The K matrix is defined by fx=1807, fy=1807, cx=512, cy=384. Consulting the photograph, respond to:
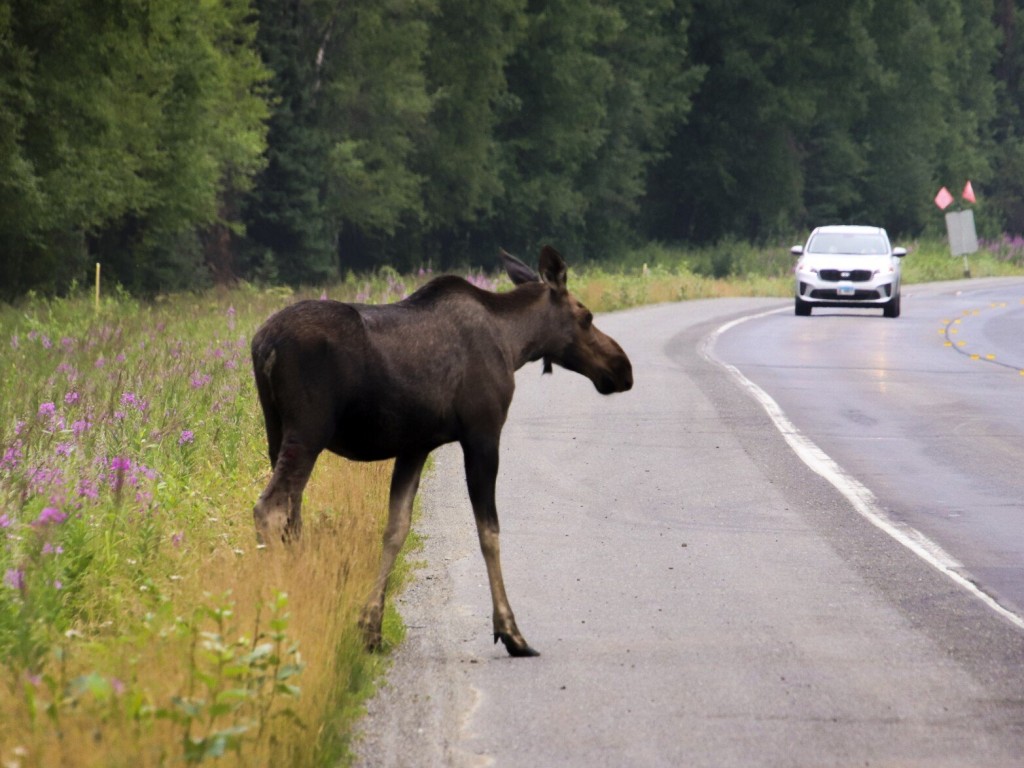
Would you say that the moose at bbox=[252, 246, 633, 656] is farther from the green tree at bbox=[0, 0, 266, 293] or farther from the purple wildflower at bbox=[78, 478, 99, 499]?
the green tree at bbox=[0, 0, 266, 293]

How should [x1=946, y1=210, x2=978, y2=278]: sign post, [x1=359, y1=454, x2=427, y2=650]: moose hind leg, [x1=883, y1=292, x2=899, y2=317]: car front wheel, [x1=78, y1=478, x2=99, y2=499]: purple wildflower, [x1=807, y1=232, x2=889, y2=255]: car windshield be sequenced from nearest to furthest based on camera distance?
1. [x1=359, y1=454, x2=427, y2=650]: moose hind leg
2. [x1=78, y1=478, x2=99, y2=499]: purple wildflower
3. [x1=807, y1=232, x2=889, y2=255]: car windshield
4. [x1=883, y1=292, x2=899, y2=317]: car front wheel
5. [x1=946, y1=210, x2=978, y2=278]: sign post

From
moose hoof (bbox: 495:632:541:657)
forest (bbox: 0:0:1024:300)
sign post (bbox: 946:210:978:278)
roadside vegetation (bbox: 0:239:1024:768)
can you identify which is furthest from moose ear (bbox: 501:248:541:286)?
sign post (bbox: 946:210:978:278)

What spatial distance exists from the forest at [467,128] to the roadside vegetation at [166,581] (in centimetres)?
1622

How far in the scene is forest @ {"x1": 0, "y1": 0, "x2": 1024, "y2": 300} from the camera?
32.9 m

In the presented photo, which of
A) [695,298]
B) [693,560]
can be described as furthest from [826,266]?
[693,560]

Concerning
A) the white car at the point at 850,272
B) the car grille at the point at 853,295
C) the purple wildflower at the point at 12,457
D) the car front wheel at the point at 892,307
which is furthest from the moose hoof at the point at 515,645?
the car front wheel at the point at 892,307

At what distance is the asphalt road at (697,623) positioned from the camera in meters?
6.58

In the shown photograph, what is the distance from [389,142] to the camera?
58.1 m

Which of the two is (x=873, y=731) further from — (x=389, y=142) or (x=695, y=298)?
(x=389, y=142)

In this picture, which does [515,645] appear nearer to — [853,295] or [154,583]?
[154,583]

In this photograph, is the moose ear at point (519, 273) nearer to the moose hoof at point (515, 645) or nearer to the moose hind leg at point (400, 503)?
the moose hind leg at point (400, 503)

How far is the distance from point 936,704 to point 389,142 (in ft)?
171

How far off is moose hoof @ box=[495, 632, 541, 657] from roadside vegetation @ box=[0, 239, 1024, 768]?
0.52 metres

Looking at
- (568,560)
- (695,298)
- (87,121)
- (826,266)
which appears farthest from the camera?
(695,298)
